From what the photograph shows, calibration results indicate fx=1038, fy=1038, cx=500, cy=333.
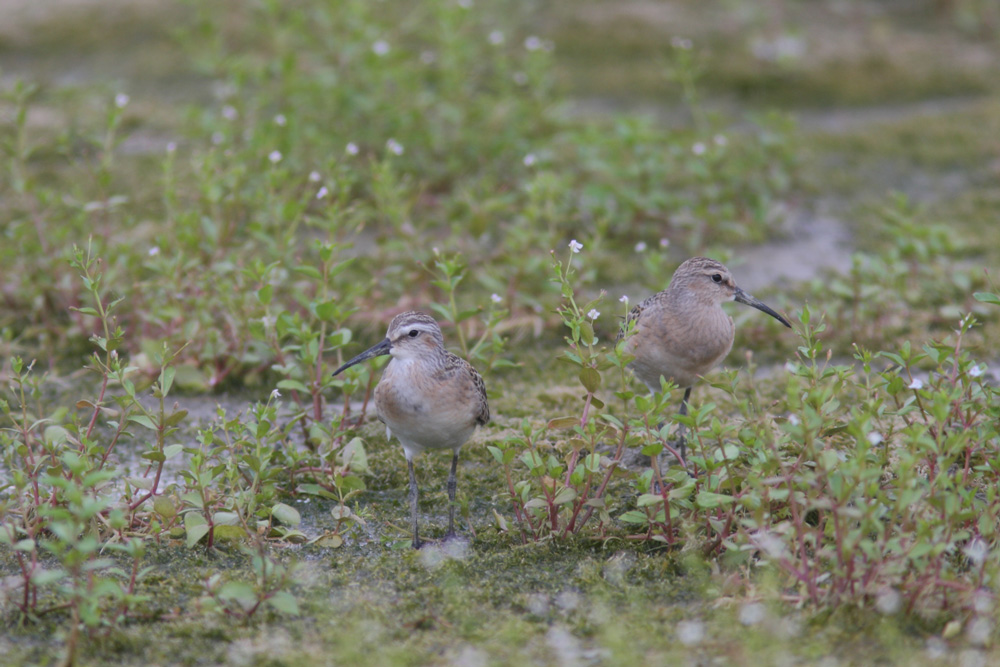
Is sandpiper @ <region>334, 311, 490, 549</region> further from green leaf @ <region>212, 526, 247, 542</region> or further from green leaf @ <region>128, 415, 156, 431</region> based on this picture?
green leaf @ <region>128, 415, 156, 431</region>

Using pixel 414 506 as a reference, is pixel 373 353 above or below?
above

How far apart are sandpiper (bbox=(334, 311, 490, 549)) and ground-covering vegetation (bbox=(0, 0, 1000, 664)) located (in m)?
0.25

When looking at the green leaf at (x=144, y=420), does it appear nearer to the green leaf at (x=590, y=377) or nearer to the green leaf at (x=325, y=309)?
the green leaf at (x=325, y=309)

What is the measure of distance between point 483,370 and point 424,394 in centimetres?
102

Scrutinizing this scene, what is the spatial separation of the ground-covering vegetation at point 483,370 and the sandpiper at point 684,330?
0.22 metres

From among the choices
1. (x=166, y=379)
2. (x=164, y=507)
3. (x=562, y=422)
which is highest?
(x=166, y=379)

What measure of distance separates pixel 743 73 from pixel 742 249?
158 inches

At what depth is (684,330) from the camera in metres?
5.82

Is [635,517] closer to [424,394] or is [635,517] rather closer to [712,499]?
[712,499]

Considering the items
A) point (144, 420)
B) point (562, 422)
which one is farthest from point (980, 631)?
point (144, 420)

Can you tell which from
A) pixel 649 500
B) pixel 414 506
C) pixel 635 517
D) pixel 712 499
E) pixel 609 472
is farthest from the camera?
pixel 414 506

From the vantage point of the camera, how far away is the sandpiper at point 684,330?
583 centimetres

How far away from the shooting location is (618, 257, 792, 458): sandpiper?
19.1 ft

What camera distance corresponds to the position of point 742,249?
28.2 ft
